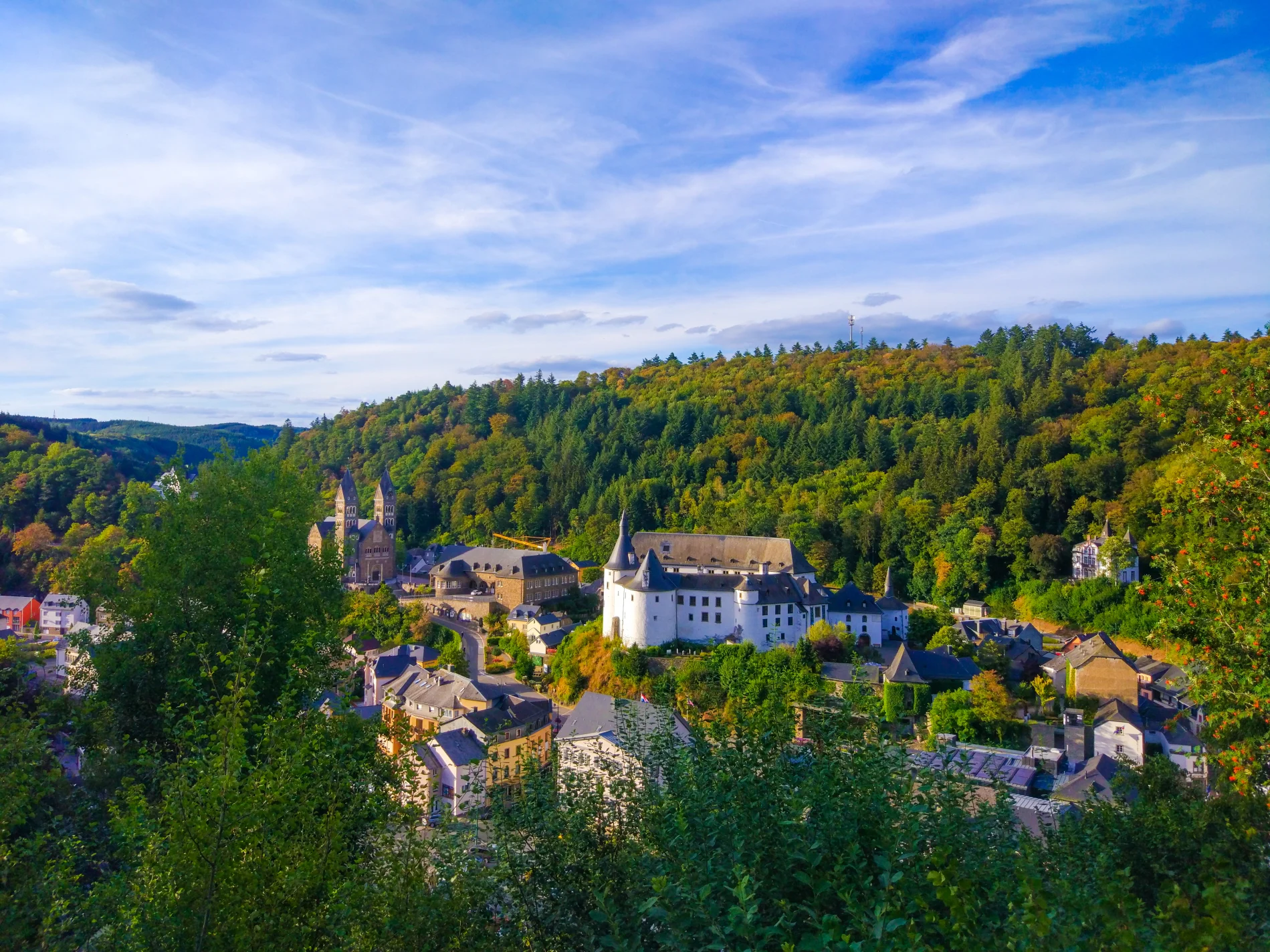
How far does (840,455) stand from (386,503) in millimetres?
35820

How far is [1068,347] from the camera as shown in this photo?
67.1 m

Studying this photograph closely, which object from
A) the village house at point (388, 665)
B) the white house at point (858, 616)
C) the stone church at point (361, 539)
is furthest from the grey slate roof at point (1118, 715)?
the stone church at point (361, 539)

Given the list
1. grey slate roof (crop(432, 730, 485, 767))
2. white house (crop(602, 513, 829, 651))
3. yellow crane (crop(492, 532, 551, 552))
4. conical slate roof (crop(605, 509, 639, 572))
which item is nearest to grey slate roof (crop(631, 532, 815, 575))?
white house (crop(602, 513, 829, 651))

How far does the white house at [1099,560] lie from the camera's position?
3825cm

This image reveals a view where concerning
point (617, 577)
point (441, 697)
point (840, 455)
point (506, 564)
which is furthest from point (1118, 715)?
point (840, 455)

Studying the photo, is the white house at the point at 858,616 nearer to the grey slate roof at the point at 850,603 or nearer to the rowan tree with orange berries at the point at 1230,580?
the grey slate roof at the point at 850,603

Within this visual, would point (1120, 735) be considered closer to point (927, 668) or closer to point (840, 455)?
point (927, 668)

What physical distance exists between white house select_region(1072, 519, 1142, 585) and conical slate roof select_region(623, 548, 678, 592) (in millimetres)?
21900

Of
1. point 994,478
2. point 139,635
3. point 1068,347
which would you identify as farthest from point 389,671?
point 1068,347

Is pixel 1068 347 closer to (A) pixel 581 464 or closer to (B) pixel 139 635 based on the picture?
(A) pixel 581 464

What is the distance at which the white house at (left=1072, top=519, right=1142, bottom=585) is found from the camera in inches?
1506

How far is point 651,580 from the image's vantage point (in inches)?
1266

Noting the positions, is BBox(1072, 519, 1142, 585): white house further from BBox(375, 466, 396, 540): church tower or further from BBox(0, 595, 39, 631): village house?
BBox(0, 595, 39, 631): village house

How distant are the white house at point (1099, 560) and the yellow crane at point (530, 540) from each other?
34947mm
